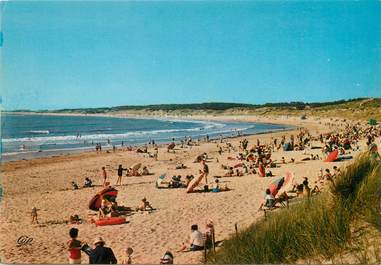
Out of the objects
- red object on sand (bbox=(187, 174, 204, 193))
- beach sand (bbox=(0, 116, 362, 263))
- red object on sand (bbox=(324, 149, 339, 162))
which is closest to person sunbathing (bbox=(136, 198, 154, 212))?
beach sand (bbox=(0, 116, 362, 263))

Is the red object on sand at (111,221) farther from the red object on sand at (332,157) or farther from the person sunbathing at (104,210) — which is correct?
the red object on sand at (332,157)

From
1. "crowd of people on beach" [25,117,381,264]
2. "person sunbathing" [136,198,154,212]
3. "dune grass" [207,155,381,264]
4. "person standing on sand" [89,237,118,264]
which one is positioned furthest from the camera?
"person sunbathing" [136,198,154,212]

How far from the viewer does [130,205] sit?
1114 cm

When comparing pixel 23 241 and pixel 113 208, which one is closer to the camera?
pixel 23 241

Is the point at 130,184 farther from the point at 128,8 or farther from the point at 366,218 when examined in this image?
the point at 366,218

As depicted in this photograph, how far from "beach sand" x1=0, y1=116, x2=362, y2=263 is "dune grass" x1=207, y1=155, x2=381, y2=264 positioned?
1.55 meters

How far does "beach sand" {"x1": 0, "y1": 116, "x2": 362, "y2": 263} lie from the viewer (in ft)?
26.2

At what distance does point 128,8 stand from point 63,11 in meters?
1.05

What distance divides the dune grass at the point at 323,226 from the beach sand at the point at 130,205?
1550 mm

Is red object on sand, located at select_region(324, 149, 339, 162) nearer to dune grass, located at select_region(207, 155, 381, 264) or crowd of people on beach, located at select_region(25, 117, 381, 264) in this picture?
crowd of people on beach, located at select_region(25, 117, 381, 264)

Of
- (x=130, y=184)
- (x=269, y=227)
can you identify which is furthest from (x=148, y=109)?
(x=269, y=227)

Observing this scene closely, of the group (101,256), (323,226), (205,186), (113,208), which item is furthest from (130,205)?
(323,226)

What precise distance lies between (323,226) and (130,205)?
641 centimetres

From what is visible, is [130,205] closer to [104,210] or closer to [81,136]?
[104,210]
